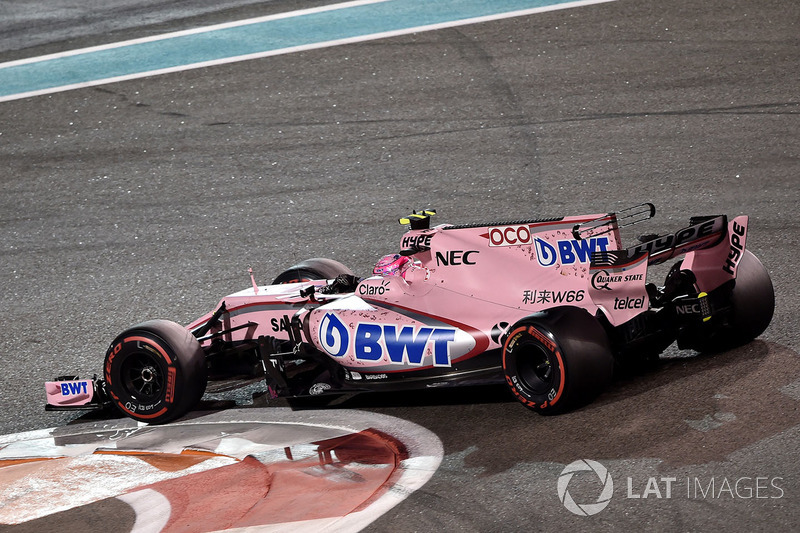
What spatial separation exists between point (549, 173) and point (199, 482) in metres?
6.34

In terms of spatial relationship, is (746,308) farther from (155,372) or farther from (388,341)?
(155,372)

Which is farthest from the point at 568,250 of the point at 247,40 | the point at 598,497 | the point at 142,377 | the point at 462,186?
the point at 247,40

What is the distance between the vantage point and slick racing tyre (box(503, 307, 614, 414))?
5879mm

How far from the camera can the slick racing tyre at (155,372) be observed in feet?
22.8

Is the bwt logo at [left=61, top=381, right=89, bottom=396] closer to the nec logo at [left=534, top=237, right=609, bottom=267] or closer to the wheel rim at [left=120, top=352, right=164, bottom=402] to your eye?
the wheel rim at [left=120, top=352, right=164, bottom=402]

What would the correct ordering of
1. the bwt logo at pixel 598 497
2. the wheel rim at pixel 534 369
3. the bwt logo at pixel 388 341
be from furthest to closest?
1. the bwt logo at pixel 388 341
2. the wheel rim at pixel 534 369
3. the bwt logo at pixel 598 497

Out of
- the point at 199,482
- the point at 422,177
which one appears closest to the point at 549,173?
the point at 422,177

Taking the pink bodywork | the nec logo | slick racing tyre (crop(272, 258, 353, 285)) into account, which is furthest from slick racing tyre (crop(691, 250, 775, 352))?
slick racing tyre (crop(272, 258, 353, 285))

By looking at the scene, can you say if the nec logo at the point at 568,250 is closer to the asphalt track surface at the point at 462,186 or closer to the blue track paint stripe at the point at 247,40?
the asphalt track surface at the point at 462,186

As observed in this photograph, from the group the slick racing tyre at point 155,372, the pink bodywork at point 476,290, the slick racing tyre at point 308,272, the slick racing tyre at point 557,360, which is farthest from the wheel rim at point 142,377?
the slick racing tyre at point 557,360

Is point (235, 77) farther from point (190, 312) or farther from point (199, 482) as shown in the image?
point (199, 482)

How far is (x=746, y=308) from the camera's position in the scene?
22.0 ft

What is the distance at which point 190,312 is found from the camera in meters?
9.17

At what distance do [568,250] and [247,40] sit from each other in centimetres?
1048
